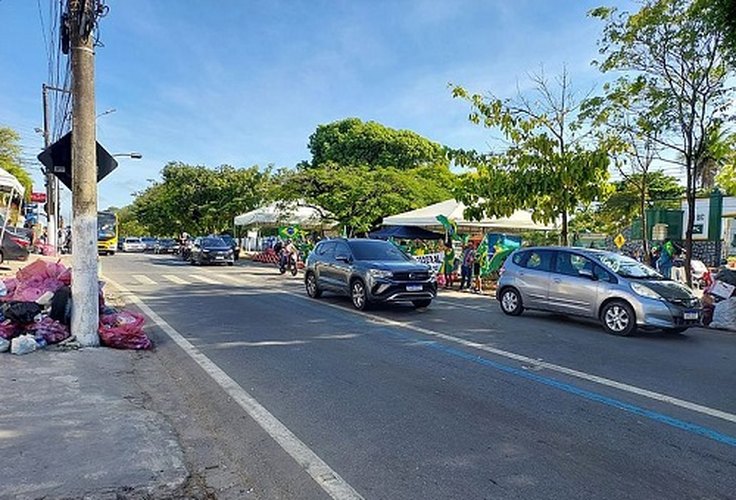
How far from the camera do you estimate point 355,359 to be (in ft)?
25.8

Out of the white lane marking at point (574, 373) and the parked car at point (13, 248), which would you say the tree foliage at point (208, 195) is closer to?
the parked car at point (13, 248)

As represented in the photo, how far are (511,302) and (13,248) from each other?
64.6ft

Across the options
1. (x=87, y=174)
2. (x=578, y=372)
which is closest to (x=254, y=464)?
(x=578, y=372)

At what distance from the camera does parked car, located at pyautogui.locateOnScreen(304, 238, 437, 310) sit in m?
12.5

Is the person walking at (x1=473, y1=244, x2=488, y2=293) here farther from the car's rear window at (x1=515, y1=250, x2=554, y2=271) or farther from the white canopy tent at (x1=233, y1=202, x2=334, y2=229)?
the white canopy tent at (x1=233, y1=202, x2=334, y2=229)

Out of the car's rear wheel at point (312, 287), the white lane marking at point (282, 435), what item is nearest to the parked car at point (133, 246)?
the car's rear wheel at point (312, 287)

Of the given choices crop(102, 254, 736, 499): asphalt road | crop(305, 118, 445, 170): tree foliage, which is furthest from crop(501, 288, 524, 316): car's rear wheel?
crop(305, 118, 445, 170): tree foliage

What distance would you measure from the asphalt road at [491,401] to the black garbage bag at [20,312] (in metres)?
2.30

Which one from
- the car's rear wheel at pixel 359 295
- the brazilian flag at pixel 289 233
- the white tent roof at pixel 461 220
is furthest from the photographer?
the brazilian flag at pixel 289 233

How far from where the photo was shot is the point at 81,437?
4.62 meters

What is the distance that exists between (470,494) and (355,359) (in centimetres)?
414

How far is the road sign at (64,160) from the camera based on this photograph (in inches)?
317

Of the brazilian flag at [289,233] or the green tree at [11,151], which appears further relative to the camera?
the green tree at [11,151]

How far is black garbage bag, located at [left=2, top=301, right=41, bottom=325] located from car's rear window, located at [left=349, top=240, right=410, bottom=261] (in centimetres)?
714
